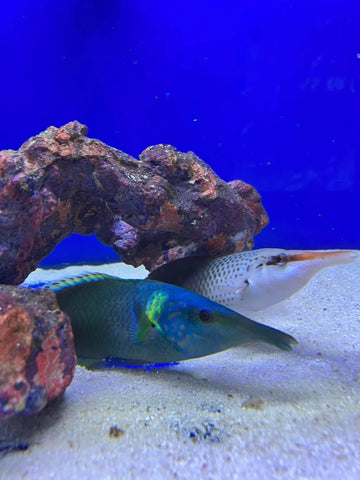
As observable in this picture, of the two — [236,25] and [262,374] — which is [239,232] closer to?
[262,374]

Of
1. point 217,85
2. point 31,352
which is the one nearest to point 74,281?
point 31,352

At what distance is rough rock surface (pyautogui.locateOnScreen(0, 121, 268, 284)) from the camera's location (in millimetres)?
1880

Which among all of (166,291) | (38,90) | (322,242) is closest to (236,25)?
(38,90)

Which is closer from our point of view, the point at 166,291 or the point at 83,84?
the point at 166,291

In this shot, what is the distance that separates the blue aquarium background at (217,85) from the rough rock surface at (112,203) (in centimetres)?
356

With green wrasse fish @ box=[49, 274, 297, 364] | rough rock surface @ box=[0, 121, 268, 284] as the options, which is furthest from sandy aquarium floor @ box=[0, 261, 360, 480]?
rough rock surface @ box=[0, 121, 268, 284]

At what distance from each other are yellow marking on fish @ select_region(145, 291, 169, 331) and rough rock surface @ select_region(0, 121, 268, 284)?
36.8 inches

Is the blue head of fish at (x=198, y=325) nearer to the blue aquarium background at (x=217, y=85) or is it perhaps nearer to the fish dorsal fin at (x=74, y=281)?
the fish dorsal fin at (x=74, y=281)

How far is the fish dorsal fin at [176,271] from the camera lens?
257 cm

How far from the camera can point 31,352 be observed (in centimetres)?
112

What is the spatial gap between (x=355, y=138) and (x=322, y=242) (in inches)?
85.8

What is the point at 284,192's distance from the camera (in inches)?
249

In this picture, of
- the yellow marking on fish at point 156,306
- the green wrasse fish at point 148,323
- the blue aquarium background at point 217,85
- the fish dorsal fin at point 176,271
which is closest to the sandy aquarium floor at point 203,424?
the green wrasse fish at point 148,323

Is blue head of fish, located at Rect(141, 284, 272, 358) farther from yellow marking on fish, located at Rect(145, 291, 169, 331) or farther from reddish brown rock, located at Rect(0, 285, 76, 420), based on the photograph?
reddish brown rock, located at Rect(0, 285, 76, 420)
